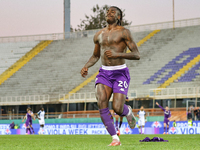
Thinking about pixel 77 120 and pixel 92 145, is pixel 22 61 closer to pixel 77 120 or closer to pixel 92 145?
pixel 77 120

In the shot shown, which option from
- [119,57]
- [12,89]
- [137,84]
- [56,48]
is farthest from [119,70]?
[56,48]

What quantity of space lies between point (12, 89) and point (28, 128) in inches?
525

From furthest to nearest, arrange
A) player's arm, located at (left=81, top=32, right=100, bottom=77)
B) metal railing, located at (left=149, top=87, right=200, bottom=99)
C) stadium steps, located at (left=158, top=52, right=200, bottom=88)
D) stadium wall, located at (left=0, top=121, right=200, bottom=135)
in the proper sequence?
stadium steps, located at (left=158, top=52, right=200, bottom=88) < metal railing, located at (left=149, top=87, right=200, bottom=99) < stadium wall, located at (left=0, top=121, right=200, bottom=135) < player's arm, located at (left=81, top=32, right=100, bottom=77)

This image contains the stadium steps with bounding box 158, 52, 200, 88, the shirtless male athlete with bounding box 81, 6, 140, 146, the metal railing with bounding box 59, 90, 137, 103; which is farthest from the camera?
the metal railing with bounding box 59, 90, 137, 103

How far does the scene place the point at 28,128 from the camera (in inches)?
1126

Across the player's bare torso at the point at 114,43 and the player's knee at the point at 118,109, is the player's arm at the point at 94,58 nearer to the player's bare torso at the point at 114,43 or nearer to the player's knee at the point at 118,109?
the player's bare torso at the point at 114,43

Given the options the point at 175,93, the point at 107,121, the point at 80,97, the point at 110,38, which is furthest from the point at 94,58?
the point at 80,97

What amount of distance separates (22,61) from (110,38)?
40486 mm

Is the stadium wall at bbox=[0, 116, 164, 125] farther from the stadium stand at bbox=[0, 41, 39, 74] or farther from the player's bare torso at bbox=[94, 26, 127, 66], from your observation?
the player's bare torso at bbox=[94, 26, 127, 66]

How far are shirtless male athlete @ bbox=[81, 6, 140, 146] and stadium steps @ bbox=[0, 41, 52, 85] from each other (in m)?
37.5

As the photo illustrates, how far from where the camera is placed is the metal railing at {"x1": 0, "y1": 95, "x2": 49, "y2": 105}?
122 ft

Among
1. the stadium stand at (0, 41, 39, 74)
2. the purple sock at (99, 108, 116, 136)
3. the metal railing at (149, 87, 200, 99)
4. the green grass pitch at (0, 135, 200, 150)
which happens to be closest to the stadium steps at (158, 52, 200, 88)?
the metal railing at (149, 87, 200, 99)

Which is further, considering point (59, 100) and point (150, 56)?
point (150, 56)

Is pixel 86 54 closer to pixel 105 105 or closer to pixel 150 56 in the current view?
pixel 150 56
